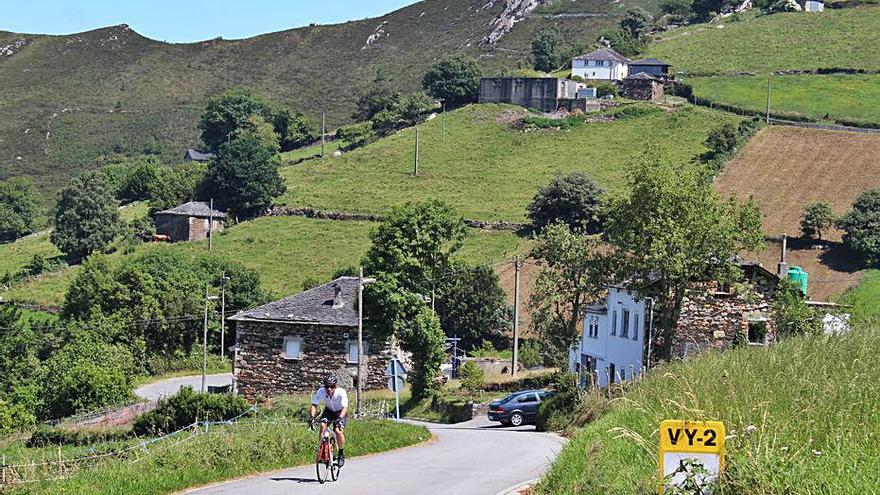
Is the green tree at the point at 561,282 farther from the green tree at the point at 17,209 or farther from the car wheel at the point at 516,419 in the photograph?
the green tree at the point at 17,209

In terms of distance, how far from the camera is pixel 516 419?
1603 inches

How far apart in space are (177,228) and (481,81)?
146 feet

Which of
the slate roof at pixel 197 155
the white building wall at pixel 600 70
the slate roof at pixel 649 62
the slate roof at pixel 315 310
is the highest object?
the slate roof at pixel 649 62

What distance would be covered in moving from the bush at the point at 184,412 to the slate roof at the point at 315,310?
22.1 meters

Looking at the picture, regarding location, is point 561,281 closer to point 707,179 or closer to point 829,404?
point 707,179

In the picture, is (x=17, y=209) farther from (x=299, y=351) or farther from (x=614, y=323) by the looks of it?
(x=614, y=323)

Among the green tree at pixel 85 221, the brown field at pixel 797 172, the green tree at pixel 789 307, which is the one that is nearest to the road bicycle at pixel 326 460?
the green tree at pixel 789 307

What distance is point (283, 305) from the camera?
59125 millimetres

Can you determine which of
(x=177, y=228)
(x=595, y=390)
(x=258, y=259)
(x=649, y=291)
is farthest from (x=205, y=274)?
(x=595, y=390)

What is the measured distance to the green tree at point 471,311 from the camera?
72.7 m

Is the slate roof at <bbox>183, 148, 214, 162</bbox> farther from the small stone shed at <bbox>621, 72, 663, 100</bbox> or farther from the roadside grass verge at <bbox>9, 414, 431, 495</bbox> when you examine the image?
the roadside grass verge at <bbox>9, 414, 431, 495</bbox>

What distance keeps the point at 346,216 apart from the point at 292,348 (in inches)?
2005

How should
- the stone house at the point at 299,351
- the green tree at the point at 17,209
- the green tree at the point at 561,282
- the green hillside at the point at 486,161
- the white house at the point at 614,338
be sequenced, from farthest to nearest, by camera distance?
the green tree at the point at 17,209 → the green hillside at the point at 486,161 → the stone house at the point at 299,351 → the green tree at the point at 561,282 → the white house at the point at 614,338

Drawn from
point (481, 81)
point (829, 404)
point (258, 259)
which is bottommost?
point (258, 259)
